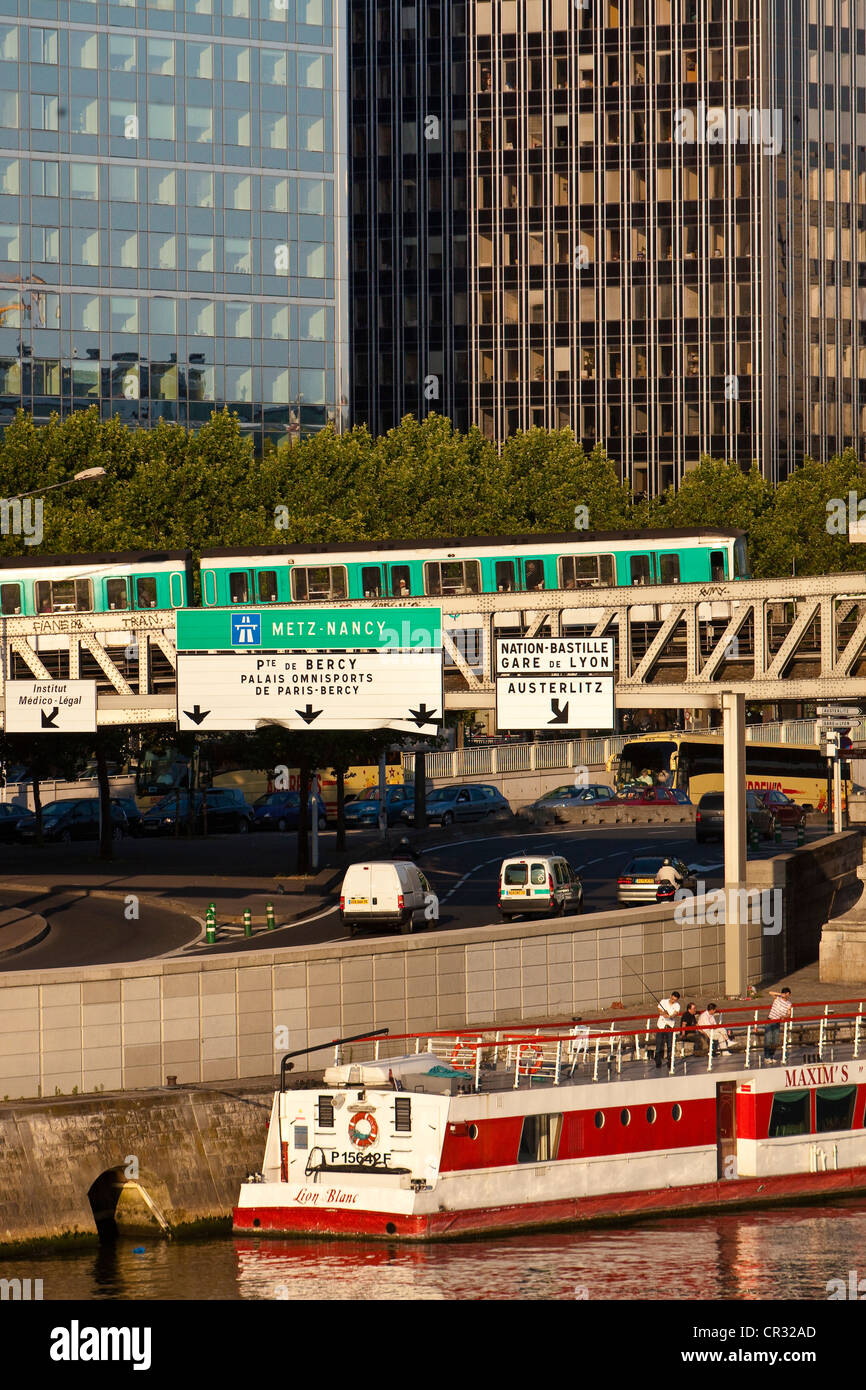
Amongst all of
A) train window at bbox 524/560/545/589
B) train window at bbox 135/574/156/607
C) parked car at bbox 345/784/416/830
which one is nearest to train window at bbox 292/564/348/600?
train window at bbox 135/574/156/607

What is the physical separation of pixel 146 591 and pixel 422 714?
16.0 m

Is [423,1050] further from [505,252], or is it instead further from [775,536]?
[505,252]

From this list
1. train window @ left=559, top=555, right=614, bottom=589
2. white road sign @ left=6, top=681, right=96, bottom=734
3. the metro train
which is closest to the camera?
white road sign @ left=6, top=681, right=96, bottom=734

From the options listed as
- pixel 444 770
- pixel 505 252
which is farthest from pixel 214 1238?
pixel 505 252

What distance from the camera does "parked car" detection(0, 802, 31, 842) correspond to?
76.1 m

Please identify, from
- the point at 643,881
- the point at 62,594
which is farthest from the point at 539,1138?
the point at 62,594

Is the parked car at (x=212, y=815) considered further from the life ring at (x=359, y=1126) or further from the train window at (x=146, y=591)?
the life ring at (x=359, y=1126)

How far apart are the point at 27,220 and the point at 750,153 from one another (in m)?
51.2

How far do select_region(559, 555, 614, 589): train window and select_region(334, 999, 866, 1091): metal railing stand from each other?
1804cm

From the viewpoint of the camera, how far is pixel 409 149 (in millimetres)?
142000

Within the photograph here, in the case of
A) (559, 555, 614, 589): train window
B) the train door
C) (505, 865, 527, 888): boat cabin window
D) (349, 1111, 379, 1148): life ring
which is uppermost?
(559, 555, 614, 589): train window

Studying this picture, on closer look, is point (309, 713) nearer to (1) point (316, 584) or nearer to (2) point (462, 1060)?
(2) point (462, 1060)

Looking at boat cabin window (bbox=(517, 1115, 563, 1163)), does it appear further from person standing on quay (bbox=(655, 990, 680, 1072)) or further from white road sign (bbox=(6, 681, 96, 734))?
white road sign (bbox=(6, 681, 96, 734))

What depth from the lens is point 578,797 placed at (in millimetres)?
82812
